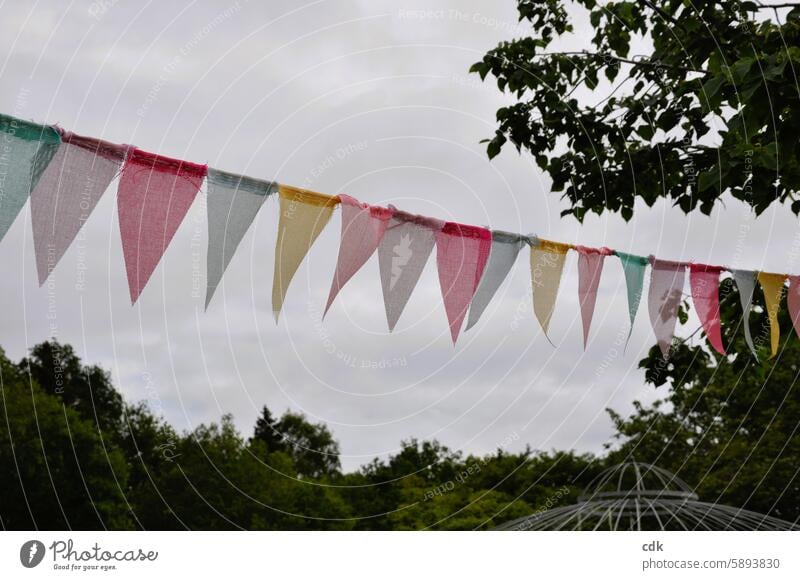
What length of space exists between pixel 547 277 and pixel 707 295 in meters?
1.44

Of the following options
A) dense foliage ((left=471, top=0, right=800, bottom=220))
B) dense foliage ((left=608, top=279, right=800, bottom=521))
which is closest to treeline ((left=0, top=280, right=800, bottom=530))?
dense foliage ((left=608, top=279, right=800, bottom=521))

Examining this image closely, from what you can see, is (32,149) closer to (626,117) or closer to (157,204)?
(157,204)

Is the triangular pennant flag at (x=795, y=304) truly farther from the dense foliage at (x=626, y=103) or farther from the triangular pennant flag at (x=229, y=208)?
the triangular pennant flag at (x=229, y=208)

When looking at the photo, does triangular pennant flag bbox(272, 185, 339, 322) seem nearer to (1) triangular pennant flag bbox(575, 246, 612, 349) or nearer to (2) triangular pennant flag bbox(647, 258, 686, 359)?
(1) triangular pennant flag bbox(575, 246, 612, 349)

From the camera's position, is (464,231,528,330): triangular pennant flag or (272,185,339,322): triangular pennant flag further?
(464,231,528,330): triangular pennant flag

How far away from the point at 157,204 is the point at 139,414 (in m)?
40.6

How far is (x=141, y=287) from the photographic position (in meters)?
4.50

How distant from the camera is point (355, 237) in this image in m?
5.13

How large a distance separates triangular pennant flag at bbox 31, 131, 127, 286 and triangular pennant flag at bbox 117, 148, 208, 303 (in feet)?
0.31

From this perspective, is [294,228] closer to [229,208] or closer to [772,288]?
[229,208]

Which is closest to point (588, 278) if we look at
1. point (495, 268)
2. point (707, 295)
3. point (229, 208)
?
point (495, 268)

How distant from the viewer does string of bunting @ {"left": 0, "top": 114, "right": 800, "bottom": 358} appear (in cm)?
423
